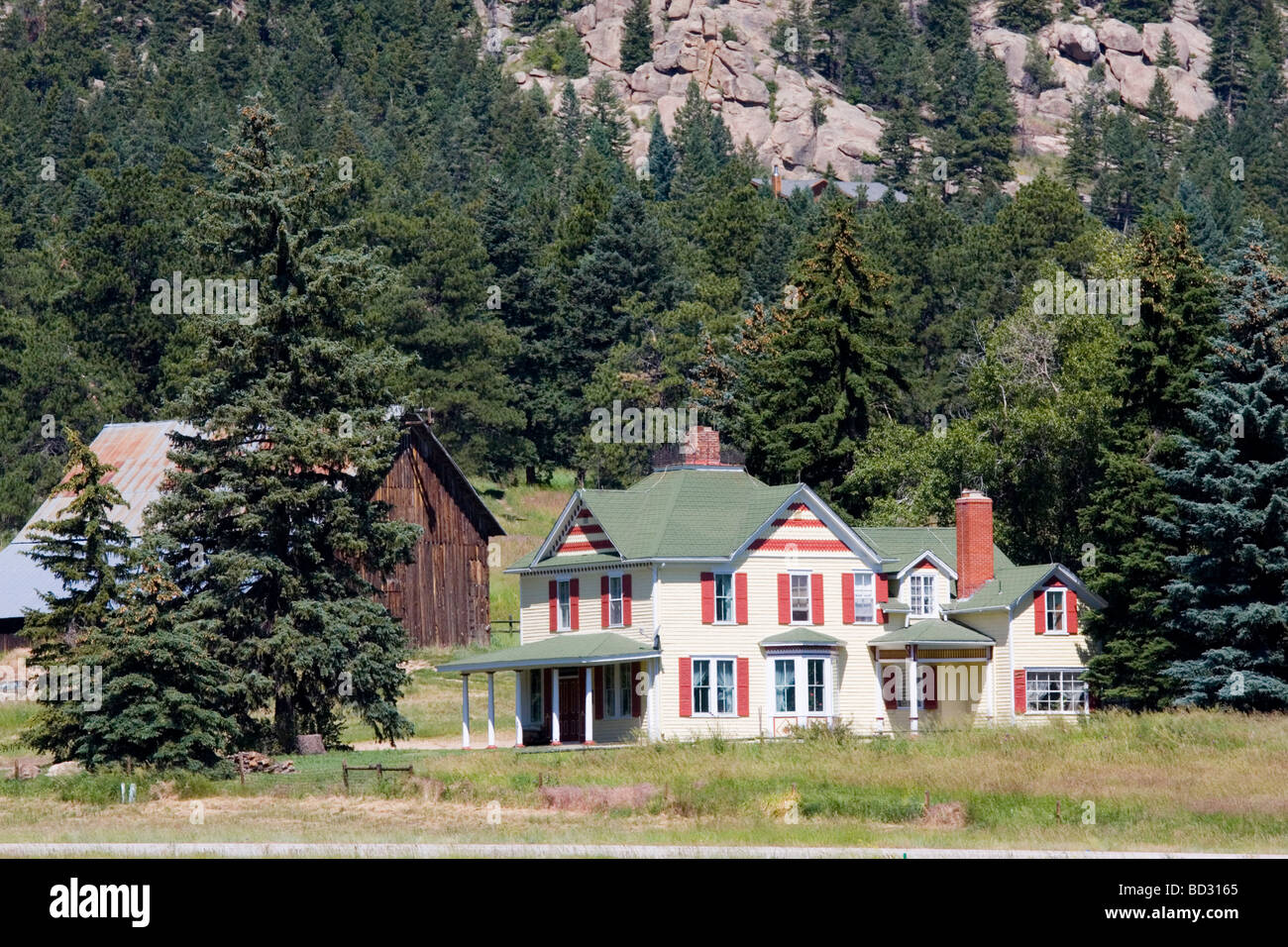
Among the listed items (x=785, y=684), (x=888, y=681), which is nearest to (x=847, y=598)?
(x=888, y=681)

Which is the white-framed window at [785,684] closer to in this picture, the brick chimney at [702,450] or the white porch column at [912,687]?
the white porch column at [912,687]

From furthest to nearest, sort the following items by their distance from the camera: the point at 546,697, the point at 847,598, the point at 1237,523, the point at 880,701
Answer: the point at 880,701
the point at 847,598
the point at 546,697
the point at 1237,523

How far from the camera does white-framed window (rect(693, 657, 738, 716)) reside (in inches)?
2274

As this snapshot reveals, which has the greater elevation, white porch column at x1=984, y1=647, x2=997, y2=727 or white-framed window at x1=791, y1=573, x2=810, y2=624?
white-framed window at x1=791, y1=573, x2=810, y2=624

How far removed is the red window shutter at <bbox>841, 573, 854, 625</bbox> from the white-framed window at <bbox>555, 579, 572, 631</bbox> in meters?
8.78

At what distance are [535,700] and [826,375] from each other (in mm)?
25305

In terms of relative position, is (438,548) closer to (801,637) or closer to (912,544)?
(801,637)

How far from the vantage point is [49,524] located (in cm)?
4834

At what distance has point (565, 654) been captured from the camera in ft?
186

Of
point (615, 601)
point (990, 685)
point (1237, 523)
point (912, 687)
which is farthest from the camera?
point (990, 685)

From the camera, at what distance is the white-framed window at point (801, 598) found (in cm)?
5991

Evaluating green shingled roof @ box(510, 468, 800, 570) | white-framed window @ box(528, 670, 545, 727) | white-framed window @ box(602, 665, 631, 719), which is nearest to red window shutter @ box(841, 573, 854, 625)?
green shingled roof @ box(510, 468, 800, 570)

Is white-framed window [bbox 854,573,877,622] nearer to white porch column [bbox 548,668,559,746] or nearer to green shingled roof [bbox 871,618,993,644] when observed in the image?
green shingled roof [bbox 871,618,993,644]

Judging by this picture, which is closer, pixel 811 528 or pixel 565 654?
pixel 565 654
